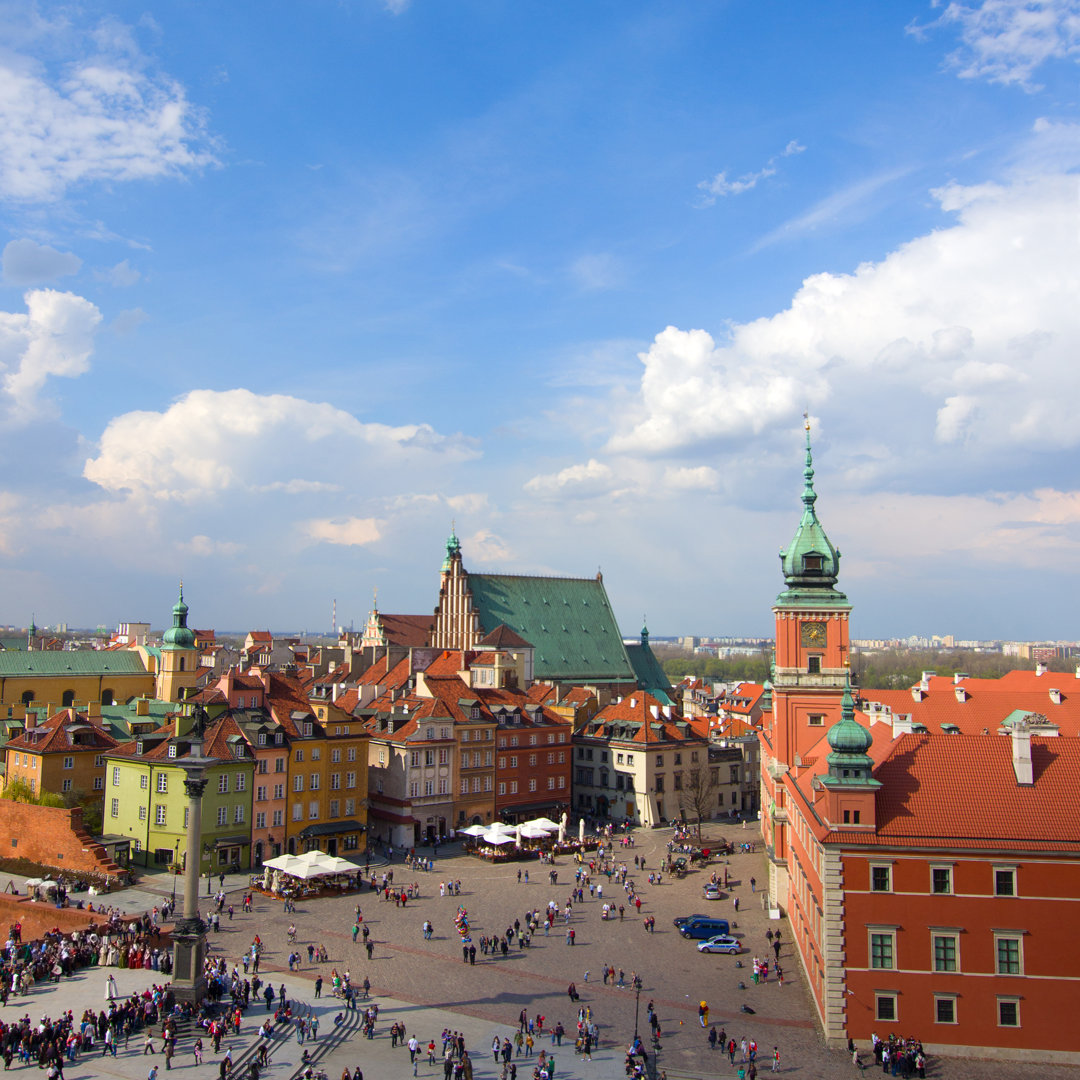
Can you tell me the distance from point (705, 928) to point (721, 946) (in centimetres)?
262

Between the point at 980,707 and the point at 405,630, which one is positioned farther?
the point at 405,630

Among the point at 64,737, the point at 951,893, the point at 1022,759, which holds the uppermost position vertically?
the point at 1022,759

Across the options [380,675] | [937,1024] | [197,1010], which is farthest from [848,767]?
[380,675]

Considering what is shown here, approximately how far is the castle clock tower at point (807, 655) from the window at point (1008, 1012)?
23.7m

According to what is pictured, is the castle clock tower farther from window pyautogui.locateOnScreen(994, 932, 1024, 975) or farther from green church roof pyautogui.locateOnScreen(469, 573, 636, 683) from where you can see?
green church roof pyautogui.locateOnScreen(469, 573, 636, 683)

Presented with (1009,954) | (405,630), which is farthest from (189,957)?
(405,630)

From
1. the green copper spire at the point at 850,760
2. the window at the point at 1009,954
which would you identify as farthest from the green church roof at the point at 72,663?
the window at the point at 1009,954

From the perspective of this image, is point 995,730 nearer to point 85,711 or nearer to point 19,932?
point 19,932

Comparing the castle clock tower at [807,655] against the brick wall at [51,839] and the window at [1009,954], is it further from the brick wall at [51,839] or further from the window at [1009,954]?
the brick wall at [51,839]

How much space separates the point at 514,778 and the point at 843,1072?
48381 millimetres

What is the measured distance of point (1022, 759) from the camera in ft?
123

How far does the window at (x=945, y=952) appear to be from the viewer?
3512cm

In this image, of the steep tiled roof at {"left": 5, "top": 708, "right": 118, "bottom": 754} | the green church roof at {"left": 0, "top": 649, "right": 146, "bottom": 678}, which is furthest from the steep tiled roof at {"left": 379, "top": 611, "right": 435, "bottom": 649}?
Answer: the steep tiled roof at {"left": 5, "top": 708, "right": 118, "bottom": 754}

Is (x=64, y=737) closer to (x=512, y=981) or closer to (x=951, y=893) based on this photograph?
(x=512, y=981)
